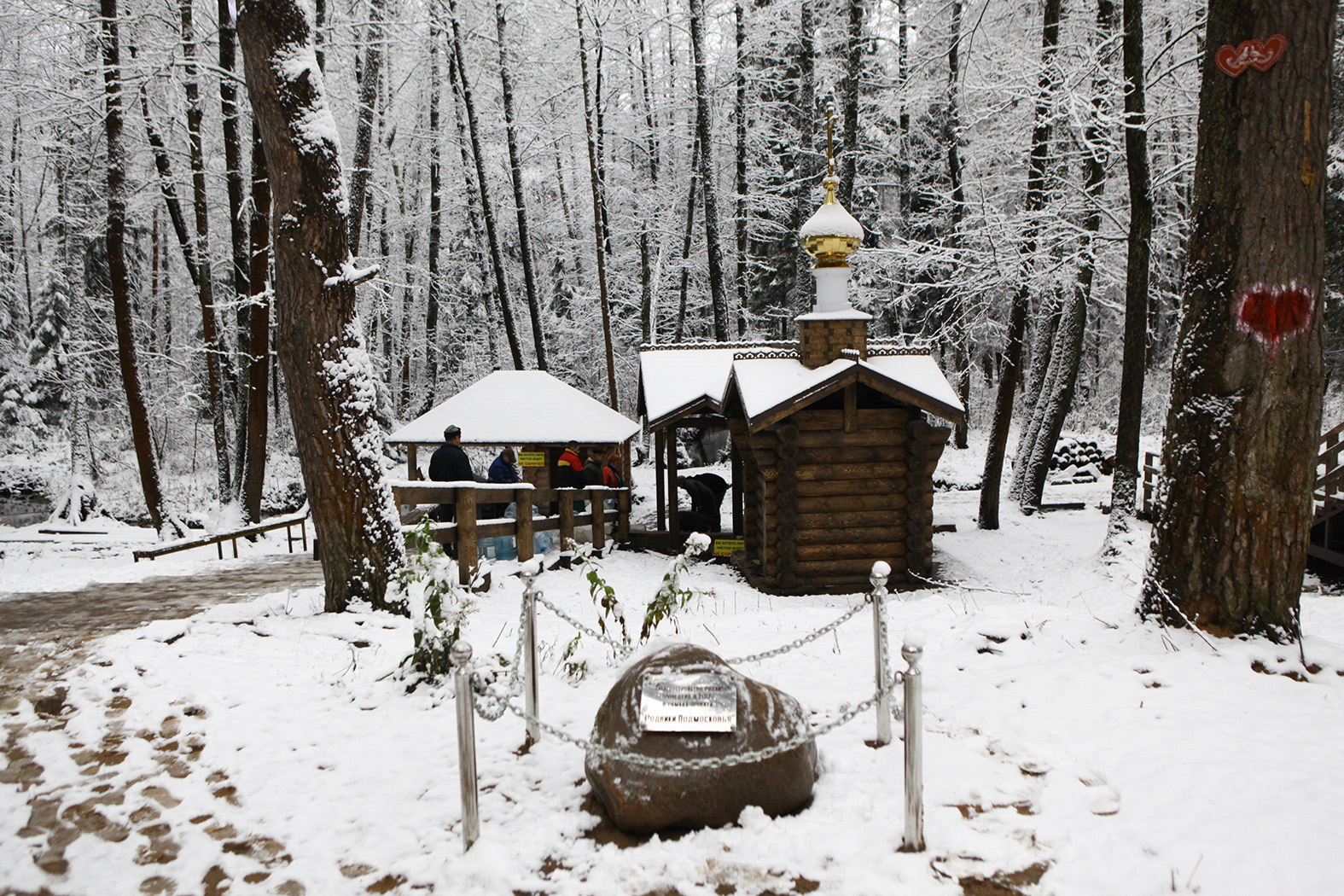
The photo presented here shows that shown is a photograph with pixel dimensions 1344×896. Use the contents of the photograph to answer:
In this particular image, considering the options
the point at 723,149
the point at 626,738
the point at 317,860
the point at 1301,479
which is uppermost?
the point at 723,149

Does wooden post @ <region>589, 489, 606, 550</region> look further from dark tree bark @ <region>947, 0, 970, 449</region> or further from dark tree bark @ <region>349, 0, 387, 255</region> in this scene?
dark tree bark @ <region>947, 0, 970, 449</region>

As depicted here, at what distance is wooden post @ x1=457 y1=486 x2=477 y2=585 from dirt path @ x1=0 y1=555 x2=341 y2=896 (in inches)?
118

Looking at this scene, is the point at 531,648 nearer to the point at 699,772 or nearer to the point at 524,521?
the point at 699,772

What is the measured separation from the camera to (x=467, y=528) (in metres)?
8.84

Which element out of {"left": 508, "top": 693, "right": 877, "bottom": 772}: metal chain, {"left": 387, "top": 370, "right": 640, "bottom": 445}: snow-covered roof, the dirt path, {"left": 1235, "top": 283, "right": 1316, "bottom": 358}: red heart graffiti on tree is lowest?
the dirt path

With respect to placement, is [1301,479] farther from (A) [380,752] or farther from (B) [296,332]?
(B) [296,332]

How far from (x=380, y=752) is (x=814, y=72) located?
850 inches

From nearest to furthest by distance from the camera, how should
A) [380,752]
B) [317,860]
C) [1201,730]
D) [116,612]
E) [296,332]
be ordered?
[317,860]
[1201,730]
[380,752]
[296,332]
[116,612]

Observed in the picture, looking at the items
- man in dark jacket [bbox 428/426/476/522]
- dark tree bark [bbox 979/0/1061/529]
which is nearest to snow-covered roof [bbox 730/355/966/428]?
dark tree bark [bbox 979/0/1061/529]

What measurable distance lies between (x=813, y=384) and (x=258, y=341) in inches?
376

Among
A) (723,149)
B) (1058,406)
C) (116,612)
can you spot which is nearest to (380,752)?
(116,612)

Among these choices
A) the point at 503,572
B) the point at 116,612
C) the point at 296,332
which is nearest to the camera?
the point at 296,332

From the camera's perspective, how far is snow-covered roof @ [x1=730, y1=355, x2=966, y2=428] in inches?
443

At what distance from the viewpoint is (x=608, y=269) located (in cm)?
2778
